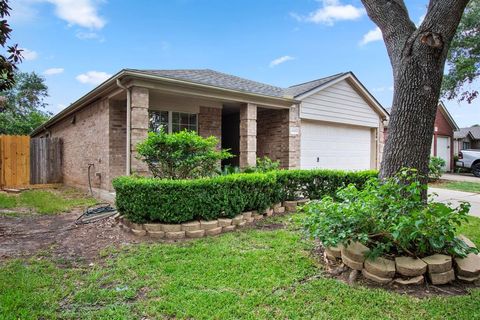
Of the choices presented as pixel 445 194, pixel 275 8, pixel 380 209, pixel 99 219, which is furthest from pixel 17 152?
pixel 445 194

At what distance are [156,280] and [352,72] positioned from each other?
1078 cm

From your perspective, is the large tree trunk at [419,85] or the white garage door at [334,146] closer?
the large tree trunk at [419,85]

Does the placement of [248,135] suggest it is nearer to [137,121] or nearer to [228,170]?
[228,170]

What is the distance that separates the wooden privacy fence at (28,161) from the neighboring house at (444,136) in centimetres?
2160

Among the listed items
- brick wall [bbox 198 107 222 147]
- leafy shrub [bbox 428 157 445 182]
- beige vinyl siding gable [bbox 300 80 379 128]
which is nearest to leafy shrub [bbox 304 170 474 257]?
A: brick wall [bbox 198 107 222 147]

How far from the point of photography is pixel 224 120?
1282 cm

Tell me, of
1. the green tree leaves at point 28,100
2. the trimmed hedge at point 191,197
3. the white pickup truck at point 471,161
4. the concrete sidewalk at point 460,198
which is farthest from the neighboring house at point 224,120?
the green tree leaves at point 28,100

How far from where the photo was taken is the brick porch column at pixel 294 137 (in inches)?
394

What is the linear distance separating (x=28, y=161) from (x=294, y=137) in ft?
35.4

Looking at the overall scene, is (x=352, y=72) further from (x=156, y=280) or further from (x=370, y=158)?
(x=156, y=280)

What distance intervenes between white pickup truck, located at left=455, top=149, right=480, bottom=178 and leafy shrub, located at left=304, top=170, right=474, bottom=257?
18.0 metres

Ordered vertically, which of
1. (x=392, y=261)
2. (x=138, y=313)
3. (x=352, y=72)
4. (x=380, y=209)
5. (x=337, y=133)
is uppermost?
(x=352, y=72)

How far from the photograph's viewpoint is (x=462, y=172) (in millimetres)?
20047

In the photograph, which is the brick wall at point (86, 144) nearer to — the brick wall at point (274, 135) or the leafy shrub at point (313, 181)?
the leafy shrub at point (313, 181)
